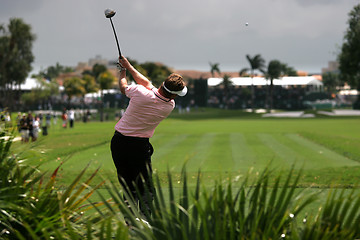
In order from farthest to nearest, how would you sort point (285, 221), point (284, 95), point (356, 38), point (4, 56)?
point (284, 95), point (4, 56), point (356, 38), point (285, 221)

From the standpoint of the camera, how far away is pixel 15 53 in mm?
100188

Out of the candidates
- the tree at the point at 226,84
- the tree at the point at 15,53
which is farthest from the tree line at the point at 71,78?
the tree at the point at 226,84

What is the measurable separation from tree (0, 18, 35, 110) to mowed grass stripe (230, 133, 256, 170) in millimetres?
84212

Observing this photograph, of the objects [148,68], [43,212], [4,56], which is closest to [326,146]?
[43,212]

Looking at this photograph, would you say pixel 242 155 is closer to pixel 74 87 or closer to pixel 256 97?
pixel 74 87

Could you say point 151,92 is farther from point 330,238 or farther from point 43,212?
point 330,238

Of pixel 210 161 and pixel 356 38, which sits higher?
pixel 356 38

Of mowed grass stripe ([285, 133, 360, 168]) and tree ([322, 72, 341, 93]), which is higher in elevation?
tree ([322, 72, 341, 93])

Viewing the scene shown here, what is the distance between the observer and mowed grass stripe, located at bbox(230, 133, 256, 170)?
51.2 ft

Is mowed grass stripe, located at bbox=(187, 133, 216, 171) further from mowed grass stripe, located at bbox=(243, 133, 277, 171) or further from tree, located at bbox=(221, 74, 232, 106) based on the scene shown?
tree, located at bbox=(221, 74, 232, 106)

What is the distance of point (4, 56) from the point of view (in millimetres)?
99938

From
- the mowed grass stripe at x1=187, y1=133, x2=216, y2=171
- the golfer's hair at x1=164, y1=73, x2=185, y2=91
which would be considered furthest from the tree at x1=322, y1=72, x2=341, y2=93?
the golfer's hair at x1=164, y1=73, x2=185, y2=91

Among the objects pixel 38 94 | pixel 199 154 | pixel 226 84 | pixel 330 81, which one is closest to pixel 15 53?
pixel 38 94

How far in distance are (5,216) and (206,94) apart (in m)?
116
